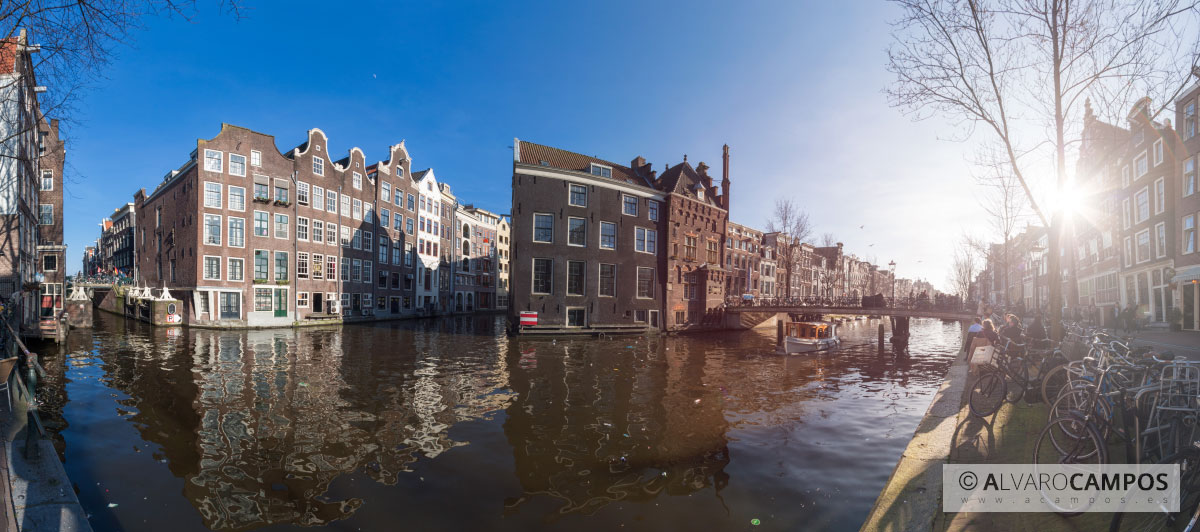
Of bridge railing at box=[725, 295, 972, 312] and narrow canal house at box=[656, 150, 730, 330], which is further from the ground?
narrow canal house at box=[656, 150, 730, 330]

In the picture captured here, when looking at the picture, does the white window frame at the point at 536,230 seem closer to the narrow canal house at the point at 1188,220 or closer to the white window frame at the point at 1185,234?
the narrow canal house at the point at 1188,220

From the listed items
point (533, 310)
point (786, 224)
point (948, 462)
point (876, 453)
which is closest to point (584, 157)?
point (533, 310)

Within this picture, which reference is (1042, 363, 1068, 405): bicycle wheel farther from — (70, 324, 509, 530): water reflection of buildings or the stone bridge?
the stone bridge

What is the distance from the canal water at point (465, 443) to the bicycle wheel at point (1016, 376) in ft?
8.26

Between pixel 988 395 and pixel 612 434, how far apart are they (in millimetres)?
7873

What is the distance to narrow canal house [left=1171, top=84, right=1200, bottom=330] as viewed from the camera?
24125 millimetres

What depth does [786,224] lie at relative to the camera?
200 ft

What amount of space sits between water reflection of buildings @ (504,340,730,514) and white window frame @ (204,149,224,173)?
1361 inches

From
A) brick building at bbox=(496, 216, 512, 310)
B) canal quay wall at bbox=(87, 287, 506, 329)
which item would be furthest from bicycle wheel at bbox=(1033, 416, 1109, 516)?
brick building at bbox=(496, 216, 512, 310)

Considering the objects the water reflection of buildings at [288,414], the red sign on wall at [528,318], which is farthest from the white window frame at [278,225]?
the red sign on wall at [528,318]

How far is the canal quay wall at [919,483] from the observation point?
17.3 ft

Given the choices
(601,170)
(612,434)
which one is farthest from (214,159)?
(612,434)

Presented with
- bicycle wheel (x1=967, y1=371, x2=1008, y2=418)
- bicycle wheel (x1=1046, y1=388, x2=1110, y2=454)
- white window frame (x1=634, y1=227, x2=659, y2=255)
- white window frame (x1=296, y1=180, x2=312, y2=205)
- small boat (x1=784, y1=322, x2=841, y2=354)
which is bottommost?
small boat (x1=784, y1=322, x2=841, y2=354)

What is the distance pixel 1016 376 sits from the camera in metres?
9.94
